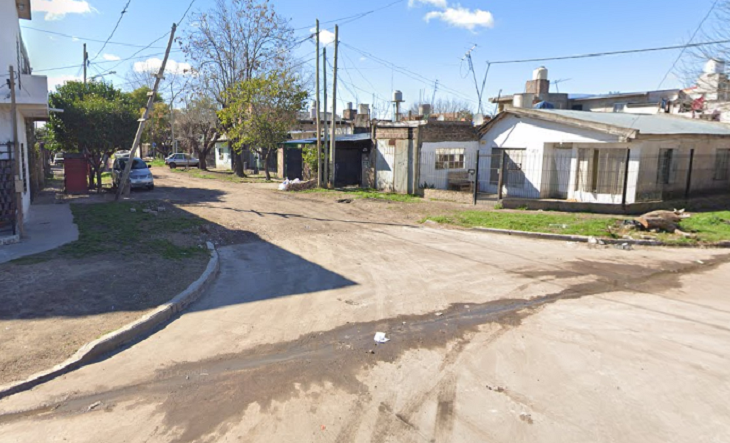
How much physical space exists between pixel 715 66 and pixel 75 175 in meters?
27.0

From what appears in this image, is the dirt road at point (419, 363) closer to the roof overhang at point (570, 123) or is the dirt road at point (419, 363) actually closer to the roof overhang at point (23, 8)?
the roof overhang at point (570, 123)

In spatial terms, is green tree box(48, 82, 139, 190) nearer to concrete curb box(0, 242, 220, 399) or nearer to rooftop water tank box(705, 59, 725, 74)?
concrete curb box(0, 242, 220, 399)

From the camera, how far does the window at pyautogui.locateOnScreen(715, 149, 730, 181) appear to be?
21.9m

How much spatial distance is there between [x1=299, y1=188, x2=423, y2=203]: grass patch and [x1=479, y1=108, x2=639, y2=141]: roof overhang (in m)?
4.99

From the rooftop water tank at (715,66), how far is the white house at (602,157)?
2.38 metres

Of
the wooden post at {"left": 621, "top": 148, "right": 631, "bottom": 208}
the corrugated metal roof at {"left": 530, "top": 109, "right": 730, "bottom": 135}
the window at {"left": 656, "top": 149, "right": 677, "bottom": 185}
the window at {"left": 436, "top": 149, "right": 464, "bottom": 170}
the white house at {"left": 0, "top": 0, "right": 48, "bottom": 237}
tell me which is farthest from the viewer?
the window at {"left": 436, "top": 149, "right": 464, "bottom": 170}

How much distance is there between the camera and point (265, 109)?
30438 millimetres

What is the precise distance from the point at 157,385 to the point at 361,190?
2064cm

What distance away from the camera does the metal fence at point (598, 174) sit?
707 inches

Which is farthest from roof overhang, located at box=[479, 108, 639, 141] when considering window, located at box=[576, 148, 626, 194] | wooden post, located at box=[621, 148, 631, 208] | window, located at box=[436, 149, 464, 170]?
window, located at box=[436, 149, 464, 170]

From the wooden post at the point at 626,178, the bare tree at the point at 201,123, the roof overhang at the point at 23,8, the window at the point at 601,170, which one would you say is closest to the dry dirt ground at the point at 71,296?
the wooden post at the point at 626,178

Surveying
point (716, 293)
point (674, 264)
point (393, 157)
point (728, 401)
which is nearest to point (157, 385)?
point (728, 401)

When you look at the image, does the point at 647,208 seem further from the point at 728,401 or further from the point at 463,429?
the point at 463,429

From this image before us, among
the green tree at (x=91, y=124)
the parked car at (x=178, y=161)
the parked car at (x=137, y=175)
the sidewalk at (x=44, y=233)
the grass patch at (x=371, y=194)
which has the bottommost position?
the sidewalk at (x=44, y=233)
